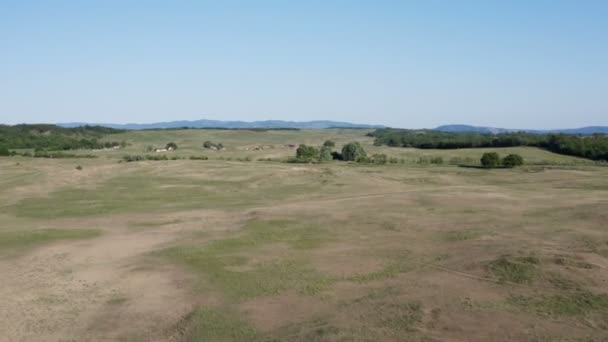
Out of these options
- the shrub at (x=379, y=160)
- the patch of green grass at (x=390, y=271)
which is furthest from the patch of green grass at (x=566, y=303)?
the shrub at (x=379, y=160)

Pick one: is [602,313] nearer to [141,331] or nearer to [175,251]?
[141,331]

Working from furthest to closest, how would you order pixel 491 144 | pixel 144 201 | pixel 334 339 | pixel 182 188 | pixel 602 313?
pixel 491 144, pixel 182 188, pixel 144 201, pixel 602 313, pixel 334 339

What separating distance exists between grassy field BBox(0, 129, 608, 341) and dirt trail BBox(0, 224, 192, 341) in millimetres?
109

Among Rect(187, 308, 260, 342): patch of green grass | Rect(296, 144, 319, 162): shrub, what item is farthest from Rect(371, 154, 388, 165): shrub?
Rect(187, 308, 260, 342): patch of green grass

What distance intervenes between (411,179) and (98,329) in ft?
199

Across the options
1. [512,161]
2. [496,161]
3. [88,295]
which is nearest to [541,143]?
[512,161]

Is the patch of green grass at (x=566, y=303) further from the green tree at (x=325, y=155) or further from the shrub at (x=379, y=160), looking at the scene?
the green tree at (x=325, y=155)

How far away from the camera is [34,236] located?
43.1 metres

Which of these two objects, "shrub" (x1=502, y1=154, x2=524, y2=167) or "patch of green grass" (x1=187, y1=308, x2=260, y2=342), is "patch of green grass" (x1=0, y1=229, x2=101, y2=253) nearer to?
"patch of green grass" (x1=187, y1=308, x2=260, y2=342)

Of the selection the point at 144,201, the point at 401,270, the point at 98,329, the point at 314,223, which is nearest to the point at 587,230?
the point at 401,270

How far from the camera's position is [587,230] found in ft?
127

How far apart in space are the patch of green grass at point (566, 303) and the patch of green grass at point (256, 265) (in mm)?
9726

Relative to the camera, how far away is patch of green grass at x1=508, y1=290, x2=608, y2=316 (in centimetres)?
2264

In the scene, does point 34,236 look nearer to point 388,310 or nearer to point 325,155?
point 388,310
